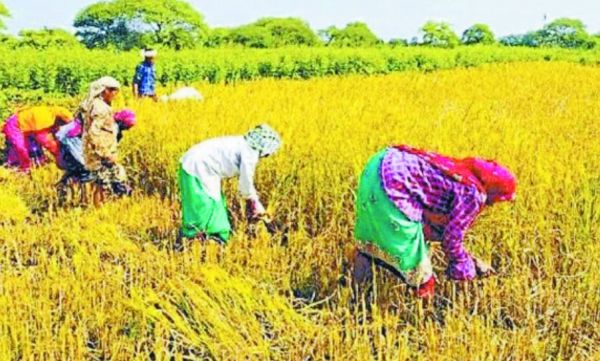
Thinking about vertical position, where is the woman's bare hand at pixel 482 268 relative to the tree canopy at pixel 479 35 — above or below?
below

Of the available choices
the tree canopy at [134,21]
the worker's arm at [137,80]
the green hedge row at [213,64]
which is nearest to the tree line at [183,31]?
the tree canopy at [134,21]

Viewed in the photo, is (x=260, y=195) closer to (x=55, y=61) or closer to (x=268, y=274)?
(x=268, y=274)

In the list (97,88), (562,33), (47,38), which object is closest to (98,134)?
(97,88)

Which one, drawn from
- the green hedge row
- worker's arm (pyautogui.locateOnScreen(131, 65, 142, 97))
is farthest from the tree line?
worker's arm (pyautogui.locateOnScreen(131, 65, 142, 97))

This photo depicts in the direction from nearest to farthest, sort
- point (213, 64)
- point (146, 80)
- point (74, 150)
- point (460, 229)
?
point (460, 229) < point (74, 150) < point (146, 80) < point (213, 64)

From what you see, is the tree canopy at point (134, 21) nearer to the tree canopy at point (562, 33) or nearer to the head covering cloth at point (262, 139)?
the tree canopy at point (562, 33)

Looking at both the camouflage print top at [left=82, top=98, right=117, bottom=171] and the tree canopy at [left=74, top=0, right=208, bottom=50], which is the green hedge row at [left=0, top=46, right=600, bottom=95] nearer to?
the camouflage print top at [left=82, top=98, right=117, bottom=171]

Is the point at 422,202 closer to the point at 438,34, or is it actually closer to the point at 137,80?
the point at 137,80

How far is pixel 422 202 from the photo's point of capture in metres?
3.09

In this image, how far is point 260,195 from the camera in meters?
5.05

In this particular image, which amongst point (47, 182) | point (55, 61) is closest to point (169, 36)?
point (55, 61)

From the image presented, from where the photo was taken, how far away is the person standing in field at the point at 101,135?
207 inches

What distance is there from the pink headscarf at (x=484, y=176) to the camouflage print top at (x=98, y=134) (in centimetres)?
304

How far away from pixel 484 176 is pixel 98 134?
3.29 metres
